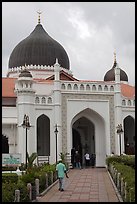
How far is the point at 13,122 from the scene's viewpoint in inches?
1089

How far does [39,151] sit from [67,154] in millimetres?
3633

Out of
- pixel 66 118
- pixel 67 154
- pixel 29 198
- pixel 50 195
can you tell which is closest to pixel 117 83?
pixel 66 118

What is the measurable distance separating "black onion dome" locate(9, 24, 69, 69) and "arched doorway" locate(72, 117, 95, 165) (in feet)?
20.0

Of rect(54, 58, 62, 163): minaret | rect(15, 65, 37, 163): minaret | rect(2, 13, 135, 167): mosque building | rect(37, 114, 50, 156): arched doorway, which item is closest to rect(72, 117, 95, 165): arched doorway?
rect(2, 13, 135, 167): mosque building

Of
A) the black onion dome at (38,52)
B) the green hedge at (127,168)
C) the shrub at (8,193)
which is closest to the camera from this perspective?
the shrub at (8,193)

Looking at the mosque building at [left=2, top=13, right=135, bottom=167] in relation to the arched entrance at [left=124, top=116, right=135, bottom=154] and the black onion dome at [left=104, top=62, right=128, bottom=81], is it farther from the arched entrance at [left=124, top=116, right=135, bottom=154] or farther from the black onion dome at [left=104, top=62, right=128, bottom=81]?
the black onion dome at [left=104, top=62, right=128, bottom=81]

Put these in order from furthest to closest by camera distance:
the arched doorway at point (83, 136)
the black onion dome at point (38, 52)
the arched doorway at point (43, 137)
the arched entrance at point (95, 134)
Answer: the black onion dome at point (38, 52), the arched doorway at point (83, 136), the arched doorway at point (43, 137), the arched entrance at point (95, 134)

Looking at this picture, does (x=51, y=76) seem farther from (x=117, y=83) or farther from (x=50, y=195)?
(x=50, y=195)

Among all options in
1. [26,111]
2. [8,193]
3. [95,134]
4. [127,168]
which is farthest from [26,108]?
[8,193]

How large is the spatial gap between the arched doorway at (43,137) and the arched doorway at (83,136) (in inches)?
128

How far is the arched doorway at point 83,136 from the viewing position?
33156mm

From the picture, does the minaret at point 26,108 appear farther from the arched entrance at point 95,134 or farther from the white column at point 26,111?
the arched entrance at point 95,134

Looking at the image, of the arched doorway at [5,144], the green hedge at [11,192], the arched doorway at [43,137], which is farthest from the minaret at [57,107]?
the green hedge at [11,192]

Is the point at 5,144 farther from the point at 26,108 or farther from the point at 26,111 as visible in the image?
the point at 26,108
